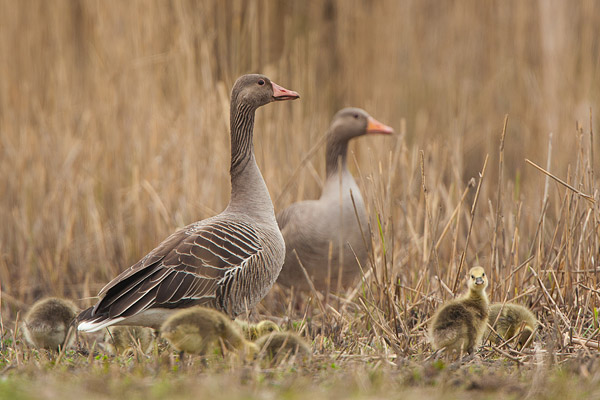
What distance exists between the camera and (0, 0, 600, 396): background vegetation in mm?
5277

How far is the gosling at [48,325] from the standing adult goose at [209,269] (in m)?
0.39

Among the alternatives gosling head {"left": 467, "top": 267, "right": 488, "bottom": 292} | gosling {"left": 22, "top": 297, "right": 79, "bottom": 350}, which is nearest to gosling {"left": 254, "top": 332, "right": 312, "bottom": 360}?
gosling head {"left": 467, "top": 267, "right": 488, "bottom": 292}

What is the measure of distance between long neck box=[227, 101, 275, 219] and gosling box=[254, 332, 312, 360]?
133cm

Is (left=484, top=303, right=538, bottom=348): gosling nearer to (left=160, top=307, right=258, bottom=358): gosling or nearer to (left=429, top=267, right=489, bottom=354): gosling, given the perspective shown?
(left=429, top=267, right=489, bottom=354): gosling

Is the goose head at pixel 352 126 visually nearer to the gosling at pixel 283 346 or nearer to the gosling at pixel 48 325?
the gosling at pixel 48 325

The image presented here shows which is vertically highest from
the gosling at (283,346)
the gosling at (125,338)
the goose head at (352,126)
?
the goose head at (352,126)

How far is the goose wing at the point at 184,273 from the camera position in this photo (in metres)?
4.36

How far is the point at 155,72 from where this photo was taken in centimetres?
788

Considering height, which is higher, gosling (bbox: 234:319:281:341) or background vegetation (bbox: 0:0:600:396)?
background vegetation (bbox: 0:0:600:396)

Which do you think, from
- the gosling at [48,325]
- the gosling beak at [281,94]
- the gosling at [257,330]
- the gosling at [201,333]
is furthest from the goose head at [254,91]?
the gosling at [201,333]

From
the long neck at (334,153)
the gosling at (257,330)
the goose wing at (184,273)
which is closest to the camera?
the goose wing at (184,273)

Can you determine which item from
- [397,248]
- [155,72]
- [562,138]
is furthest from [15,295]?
[562,138]

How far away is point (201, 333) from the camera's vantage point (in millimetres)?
3939

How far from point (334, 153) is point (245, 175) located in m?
1.78
